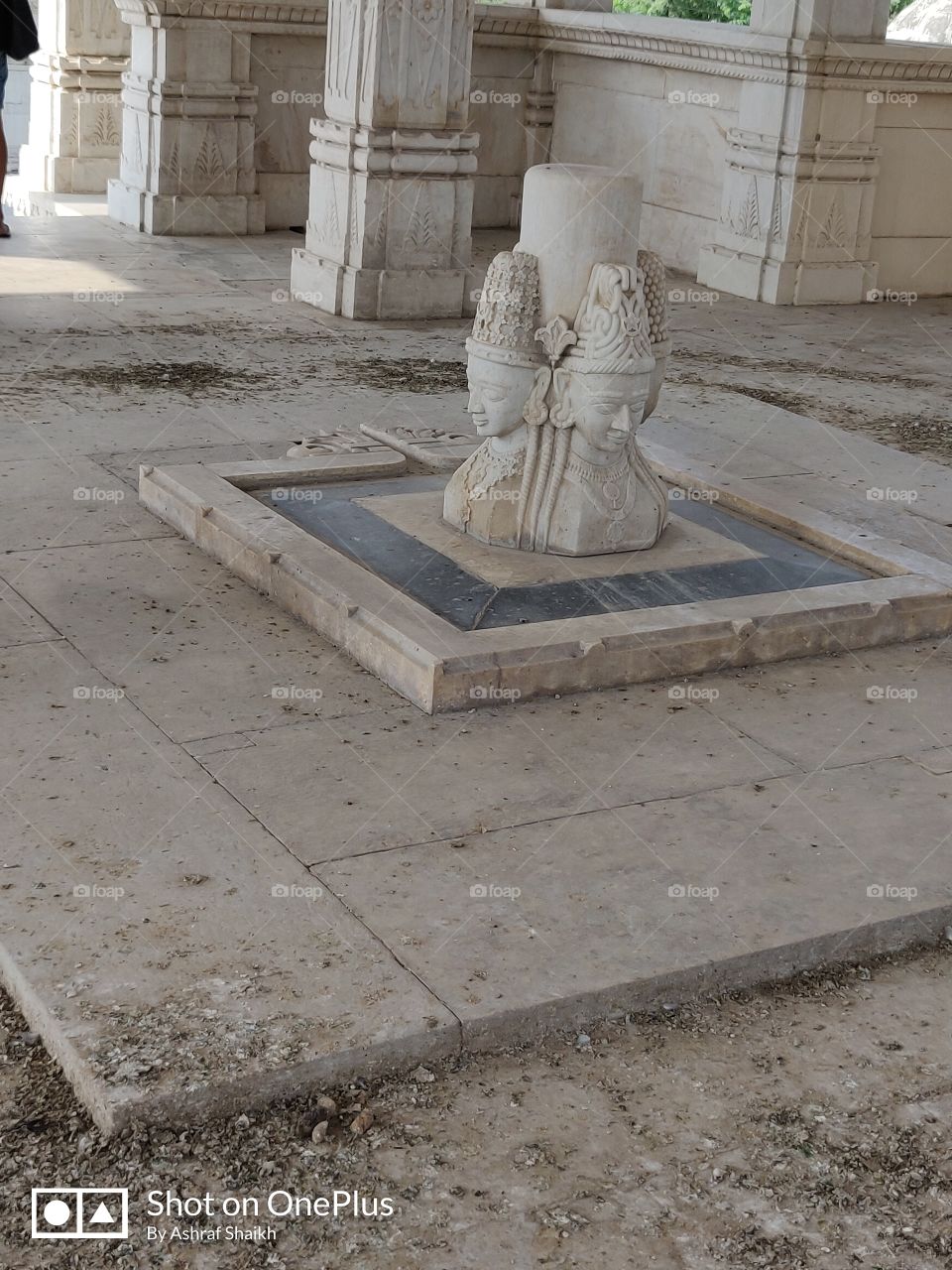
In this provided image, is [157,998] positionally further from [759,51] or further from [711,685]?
[759,51]

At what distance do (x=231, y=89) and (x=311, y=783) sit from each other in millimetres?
9081

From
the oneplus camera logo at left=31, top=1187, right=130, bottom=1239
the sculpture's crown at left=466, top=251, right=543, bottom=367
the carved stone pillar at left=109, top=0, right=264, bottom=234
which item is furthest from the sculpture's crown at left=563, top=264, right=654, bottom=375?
the carved stone pillar at left=109, top=0, right=264, bottom=234

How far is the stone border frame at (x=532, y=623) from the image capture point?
4719mm

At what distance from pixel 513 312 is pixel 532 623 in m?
1.06

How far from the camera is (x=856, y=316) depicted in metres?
11.2

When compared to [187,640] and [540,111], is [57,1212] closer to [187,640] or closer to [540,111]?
[187,640]


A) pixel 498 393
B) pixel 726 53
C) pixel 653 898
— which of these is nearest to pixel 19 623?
pixel 498 393

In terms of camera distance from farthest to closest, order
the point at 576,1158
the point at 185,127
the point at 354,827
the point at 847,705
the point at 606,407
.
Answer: the point at 185,127 → the point at 606,407 → the point at 847,705 → the point at 354,827 → the point at 576,1158

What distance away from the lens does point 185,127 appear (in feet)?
39.0

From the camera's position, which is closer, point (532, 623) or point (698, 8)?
point (532, 623)

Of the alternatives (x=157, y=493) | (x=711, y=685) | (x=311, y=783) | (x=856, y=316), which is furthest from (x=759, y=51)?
(x=311, y=783)

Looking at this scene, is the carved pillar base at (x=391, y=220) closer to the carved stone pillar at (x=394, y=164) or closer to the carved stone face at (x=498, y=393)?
the carved stone pillar at (x=394, y=164)

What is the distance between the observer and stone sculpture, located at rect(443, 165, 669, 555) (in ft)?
17.0

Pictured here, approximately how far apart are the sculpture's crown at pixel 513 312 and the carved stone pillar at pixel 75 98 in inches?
354
